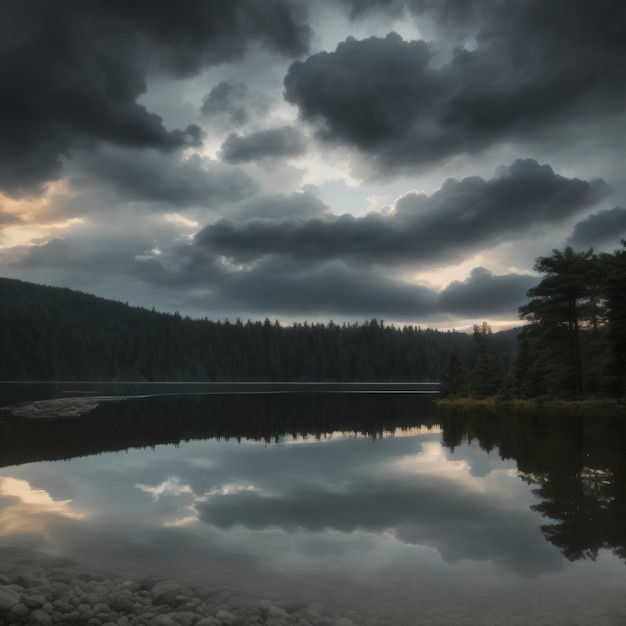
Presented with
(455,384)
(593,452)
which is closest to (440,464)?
(593,452)

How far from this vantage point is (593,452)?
23625mm

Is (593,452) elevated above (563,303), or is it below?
below

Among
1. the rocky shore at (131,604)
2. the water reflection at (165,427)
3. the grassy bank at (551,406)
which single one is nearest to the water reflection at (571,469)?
the grassy bank at (551,406)

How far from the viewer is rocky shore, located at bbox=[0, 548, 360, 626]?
826cm

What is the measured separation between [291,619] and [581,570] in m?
6.07

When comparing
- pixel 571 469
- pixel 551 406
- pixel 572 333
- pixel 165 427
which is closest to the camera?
pixel 571 469

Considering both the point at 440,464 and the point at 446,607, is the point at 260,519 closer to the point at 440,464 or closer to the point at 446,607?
the point at 446,607

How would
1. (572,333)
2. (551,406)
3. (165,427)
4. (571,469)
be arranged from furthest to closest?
(572,333), (551,406), (165,427), (571,469)

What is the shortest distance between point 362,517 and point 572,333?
45.0 meters

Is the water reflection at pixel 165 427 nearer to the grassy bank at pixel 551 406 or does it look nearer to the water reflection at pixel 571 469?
the grassy bank at pixel 551 406

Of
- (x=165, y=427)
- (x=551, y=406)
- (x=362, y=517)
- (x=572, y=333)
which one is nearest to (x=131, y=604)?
(x=362, y=517)

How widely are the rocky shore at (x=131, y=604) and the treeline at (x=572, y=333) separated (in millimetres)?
44476

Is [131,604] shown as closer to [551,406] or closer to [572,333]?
[551,406]

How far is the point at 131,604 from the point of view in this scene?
29.1ft
